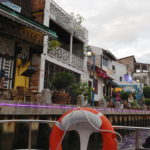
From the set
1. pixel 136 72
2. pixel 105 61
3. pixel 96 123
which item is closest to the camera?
pixel 96 123

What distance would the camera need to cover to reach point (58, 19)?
18125mm

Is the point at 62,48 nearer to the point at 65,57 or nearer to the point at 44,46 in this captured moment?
the point at 65,57

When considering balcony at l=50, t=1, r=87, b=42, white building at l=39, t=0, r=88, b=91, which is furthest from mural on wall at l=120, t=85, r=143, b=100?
balcony at l=50, t=1, r=87, b=42

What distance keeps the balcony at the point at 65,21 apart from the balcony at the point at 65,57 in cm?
174

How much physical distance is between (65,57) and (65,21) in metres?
2.62

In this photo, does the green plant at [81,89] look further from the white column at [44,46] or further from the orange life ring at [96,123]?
the orange life ring at [96,123]

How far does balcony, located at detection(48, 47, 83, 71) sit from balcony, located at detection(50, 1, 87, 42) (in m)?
1.74

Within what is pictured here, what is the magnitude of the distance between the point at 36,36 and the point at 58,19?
3794mm

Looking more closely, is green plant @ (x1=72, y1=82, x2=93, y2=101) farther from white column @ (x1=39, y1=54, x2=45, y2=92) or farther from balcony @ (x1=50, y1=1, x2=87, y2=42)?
balcony @ (x1=50, y1=1, x2=87, y2=42)

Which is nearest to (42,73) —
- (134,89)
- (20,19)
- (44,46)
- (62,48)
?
(44,46)

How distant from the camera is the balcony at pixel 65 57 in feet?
57.3

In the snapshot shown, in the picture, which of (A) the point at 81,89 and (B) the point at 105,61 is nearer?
(A) the point at 81,89

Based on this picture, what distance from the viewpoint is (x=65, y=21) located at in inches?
743

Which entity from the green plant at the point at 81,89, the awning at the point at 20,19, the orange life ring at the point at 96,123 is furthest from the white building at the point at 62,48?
the orange life ring at the point at 96,123
